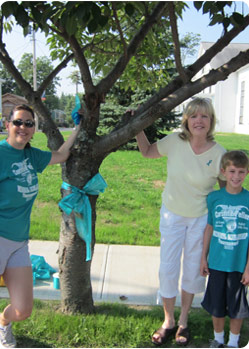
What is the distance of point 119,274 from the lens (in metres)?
3.71

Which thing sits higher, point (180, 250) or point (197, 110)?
point (197, 110)

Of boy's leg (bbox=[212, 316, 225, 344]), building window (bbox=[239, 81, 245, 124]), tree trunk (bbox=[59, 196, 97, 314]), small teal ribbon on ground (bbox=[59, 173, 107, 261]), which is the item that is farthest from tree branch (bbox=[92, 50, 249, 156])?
building window (bbox=[239, 81, 245, 124])

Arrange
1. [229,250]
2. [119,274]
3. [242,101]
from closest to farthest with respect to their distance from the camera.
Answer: [229,250]
[119,274]
[242,101]

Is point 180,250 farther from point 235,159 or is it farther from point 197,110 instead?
point 197,110

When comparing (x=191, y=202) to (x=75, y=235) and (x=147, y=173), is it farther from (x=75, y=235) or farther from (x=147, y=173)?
(x=147, y=173)

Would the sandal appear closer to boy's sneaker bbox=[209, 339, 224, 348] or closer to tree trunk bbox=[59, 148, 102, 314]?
boy's sneaker bbox=[209, 339, 224, 348]

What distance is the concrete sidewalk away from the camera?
3254 millimetres

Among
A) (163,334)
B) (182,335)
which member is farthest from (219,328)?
(163,334)

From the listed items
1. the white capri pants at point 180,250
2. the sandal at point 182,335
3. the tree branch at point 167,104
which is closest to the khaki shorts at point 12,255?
the tree branch at point 167,104

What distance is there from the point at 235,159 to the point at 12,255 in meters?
1.65

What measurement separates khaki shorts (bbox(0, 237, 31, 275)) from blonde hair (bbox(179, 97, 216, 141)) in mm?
1399

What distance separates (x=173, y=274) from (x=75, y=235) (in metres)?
0.81

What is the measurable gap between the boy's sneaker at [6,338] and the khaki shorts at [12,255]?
1.48 feet

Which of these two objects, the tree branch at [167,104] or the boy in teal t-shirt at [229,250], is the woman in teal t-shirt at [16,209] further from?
the boy in teal t-shirt at [229,250]
